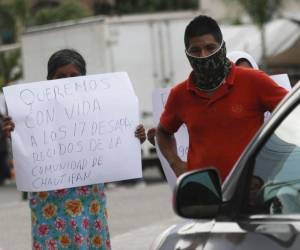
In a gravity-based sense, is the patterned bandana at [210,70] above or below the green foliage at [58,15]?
above

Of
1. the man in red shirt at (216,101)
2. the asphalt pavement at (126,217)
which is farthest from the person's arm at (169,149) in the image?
the asphalt pavement at (126,217)

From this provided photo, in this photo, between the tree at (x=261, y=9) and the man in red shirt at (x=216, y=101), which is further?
the tree at (x=261, y=9)

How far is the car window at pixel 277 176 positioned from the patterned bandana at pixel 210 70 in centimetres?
134

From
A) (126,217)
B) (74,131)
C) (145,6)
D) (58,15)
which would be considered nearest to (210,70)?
(74,131)

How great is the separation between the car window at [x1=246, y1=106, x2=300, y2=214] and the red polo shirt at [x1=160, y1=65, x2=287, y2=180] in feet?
3.64

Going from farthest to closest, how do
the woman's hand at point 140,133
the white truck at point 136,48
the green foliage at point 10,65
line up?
the green foliage at point 10,65, the white truck at point 136,48, the woman's hand at point 140,133

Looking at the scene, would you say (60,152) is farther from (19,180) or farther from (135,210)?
(135,210)

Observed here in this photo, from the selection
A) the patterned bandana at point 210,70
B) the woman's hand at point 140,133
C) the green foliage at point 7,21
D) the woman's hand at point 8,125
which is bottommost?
the green foliage at point 7,21

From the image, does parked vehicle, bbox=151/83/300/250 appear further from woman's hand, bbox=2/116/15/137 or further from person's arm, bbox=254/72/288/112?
woman's hand, bbox=2/116/15/137

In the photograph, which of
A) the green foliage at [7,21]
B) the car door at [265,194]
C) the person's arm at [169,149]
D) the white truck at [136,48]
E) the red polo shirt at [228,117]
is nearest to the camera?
the car door at [265,194]

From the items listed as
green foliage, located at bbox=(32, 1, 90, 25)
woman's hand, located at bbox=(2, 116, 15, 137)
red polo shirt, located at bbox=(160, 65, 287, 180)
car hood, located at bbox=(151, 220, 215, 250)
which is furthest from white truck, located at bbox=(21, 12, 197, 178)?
green foliage, located at bbox=(32, 1, 90, 25)

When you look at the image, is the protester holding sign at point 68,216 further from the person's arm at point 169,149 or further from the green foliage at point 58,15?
the green foliage at point 58,15

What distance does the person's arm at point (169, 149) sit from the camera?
5812 millimetres

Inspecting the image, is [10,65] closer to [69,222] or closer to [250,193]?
[69,222]
